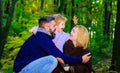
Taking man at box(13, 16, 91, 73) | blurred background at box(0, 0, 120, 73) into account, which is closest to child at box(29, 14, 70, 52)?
man at box(13, 16, 91, 73)

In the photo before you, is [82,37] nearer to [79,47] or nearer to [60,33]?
[79,47]

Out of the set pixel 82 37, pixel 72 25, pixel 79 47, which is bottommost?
pixel 72 25

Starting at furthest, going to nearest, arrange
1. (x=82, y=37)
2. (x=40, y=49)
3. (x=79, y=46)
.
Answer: (x=79, y=46) → (x=82, y=37) → (x=40, y=49)

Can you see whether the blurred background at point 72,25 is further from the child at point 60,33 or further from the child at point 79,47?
the child at point 79,47

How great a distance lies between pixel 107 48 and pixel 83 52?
15.9 metres

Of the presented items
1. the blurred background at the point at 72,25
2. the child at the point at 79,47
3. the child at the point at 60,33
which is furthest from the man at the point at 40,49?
the blurred background at the point at 72,25

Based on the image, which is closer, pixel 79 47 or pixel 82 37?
pixel 82 37

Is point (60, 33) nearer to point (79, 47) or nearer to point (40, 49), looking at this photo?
point (79, 47)

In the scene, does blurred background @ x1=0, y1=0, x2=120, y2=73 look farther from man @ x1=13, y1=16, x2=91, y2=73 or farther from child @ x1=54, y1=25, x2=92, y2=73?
man @ x1=13, y1=16, x2=91, y2=73

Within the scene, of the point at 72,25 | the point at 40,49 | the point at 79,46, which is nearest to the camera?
the point at 40,49

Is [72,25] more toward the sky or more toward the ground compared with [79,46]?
more toward the ground

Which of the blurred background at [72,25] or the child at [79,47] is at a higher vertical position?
the child at [79,47]

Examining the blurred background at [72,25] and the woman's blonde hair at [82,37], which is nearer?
the woman's blonde hair at [82,37]

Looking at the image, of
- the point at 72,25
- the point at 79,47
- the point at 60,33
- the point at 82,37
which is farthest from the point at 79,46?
the point at 72,25
